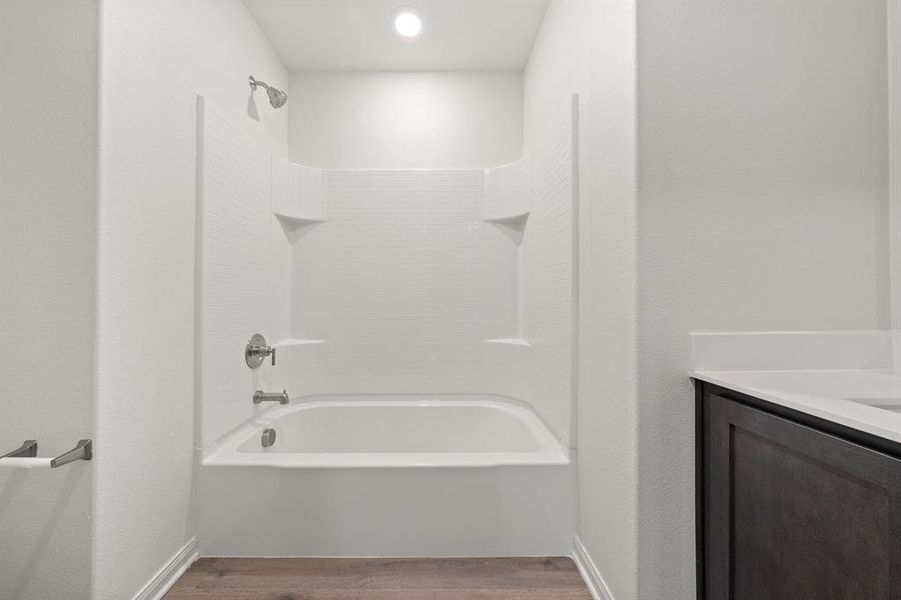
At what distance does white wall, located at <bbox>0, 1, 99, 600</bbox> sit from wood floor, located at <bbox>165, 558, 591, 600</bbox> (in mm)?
480

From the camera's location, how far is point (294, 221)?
2729 millimetres

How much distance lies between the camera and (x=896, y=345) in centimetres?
124

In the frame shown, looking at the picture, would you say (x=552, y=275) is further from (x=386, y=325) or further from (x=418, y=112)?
(x=418, y=112)

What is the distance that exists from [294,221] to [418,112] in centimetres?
101

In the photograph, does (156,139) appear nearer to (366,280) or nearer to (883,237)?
(366,280)

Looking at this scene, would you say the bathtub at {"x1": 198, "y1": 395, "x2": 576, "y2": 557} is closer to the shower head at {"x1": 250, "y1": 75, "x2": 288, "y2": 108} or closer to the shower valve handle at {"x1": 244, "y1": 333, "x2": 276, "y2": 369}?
the shower valve handle at {"x1": 244, "y1": 333, "x2": 276, "y2": 369}

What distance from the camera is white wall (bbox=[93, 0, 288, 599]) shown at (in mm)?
1279

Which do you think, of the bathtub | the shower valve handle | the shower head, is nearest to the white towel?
the bathtub

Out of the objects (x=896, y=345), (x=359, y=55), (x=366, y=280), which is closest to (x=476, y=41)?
(x=359, y=55)

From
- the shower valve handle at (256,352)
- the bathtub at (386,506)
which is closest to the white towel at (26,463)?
the bathtub at (386,506)

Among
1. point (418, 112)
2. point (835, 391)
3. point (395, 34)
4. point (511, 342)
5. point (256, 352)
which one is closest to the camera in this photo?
point (835, 391)

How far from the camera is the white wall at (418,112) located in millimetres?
2803

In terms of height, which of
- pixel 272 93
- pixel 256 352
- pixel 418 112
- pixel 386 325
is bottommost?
pixel 256 352

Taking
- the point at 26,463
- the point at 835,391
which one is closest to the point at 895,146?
the point at 835,391
